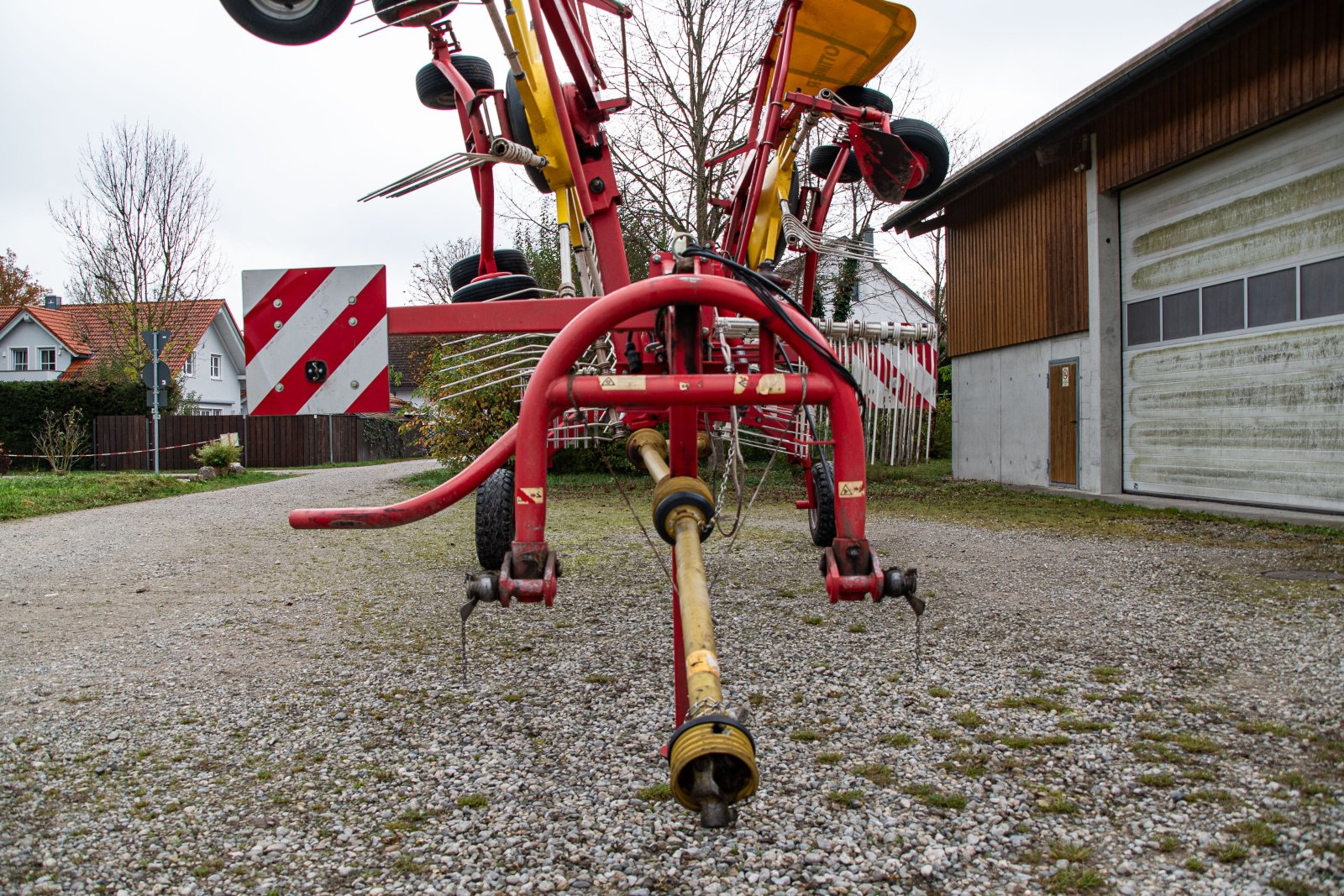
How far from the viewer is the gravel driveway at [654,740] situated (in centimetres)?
189

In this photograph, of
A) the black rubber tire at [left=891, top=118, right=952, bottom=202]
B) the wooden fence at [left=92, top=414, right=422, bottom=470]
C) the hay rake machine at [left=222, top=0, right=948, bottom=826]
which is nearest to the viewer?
the hay rake machine at [left=222, top=0, right=948, bottom=826]

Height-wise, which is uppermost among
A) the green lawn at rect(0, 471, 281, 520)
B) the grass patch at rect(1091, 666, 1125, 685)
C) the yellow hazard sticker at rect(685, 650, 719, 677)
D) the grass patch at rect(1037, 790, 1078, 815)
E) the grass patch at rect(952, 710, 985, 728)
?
the yellow hazard sticker at rect(685, 650, 719, 677)

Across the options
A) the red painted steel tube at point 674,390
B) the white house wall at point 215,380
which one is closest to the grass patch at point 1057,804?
the red painted steel tube at point 674,390

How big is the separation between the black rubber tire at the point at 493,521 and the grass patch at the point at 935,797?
1.52 metres

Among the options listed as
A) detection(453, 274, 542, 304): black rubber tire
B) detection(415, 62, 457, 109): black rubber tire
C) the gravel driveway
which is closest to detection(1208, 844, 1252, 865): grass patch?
the gravel driveway

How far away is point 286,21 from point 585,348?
1555 millimetres

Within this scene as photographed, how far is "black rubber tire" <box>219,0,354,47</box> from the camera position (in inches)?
100

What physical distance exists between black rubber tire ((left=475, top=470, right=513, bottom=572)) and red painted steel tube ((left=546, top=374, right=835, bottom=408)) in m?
1.09

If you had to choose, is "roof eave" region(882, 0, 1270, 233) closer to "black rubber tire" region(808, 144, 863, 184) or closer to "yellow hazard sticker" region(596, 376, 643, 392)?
"black rubber tire" region(808, 144, 863, 184)

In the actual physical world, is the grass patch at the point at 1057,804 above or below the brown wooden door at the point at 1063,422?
below

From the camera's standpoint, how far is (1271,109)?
25.5 feet

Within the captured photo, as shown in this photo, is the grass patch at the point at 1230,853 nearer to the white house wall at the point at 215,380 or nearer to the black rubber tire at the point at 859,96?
the black rubber tire at the point at 859,96

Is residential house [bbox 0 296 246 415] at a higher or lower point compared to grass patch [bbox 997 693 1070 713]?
higher

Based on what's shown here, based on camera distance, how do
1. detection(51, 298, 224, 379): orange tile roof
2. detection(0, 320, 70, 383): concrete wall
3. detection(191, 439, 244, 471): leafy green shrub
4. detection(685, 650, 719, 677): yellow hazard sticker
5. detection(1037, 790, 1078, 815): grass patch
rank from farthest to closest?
detection(0, 320, 70, 383): concrete wall
detection(51, 298, 224, 379): orange tile roof
detection(191, 439, 244, 471): leafy green shrub
detection(1037, 790, 1078, 815): grass patch
detection(685, 650, 719, 677): yellow hazard sticker
